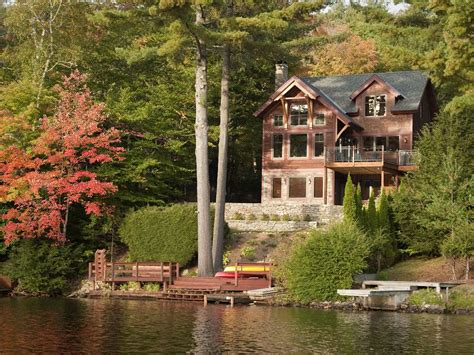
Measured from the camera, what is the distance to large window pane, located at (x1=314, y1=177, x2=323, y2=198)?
159 ft

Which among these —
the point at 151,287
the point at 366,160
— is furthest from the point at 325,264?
the point at 366,160

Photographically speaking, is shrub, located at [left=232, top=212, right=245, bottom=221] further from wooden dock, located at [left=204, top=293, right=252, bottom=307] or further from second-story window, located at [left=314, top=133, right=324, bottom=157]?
wooden dock, located at [left=204, top=293, right=252, bottom=307]

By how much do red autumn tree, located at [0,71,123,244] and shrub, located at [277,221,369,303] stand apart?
1122cm

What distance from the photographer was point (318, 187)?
159 ft

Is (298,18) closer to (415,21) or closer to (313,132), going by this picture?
(415,21)

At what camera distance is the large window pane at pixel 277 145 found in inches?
1964

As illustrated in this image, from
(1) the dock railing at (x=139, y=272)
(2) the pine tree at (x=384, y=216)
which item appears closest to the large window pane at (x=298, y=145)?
(2) the pine tree at (x=384, y=216)

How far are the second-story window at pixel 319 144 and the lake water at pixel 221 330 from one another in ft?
70.6

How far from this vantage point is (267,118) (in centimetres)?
5003

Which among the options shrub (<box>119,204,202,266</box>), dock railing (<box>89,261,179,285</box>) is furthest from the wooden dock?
shrub (<box>119,204,202,266</box>)

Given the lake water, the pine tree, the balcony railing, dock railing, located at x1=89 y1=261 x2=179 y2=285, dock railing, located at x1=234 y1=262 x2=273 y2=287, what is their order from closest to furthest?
1. the lake water
2. dock railing, located at x1=234 y1=262 x2=273 y2=287
3. dock railing, located at x1=89 y1=261 x2=179 y2=285
4. the pine tree
5. the balcony railing

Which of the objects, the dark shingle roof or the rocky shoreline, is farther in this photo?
the dark shingle roof

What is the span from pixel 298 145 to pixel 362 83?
621cm

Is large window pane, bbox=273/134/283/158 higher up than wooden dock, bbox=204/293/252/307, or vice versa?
large window pane, bbox=273/134/283/158
